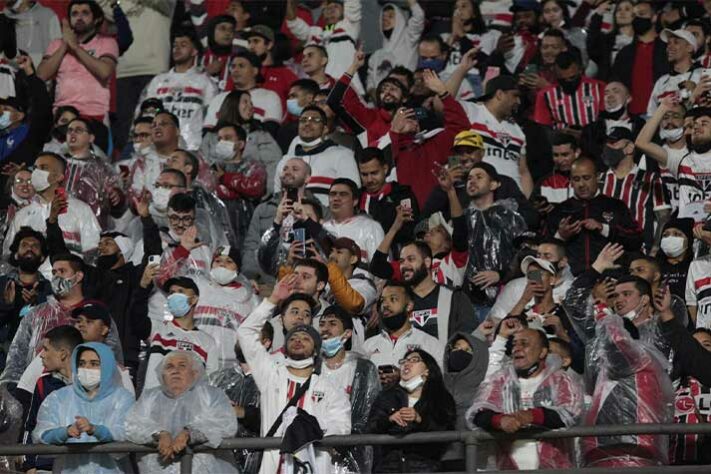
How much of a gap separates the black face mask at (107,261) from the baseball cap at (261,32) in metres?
4.15

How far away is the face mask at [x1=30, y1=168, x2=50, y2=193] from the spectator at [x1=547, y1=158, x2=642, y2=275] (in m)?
3.92

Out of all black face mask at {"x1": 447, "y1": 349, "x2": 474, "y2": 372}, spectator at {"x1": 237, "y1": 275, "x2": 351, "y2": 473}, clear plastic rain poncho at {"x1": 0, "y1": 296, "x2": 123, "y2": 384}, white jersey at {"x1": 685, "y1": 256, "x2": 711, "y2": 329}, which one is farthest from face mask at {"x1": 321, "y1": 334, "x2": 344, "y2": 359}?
white jersey at {"x1": 685, "y1": 256, "x2": 711, "y2": 329}

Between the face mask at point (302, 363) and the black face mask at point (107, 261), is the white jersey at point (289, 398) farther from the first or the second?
the black face mask at point (107, 261)

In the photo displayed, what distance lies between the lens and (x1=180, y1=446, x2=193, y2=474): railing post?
38.3 feet

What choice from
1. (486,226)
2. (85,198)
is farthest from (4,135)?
(486,226)

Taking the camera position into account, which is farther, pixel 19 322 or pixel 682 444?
pixel 19 322

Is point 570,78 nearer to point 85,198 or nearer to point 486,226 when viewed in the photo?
point 486,226

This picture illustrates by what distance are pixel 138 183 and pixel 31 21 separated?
3.53 meters

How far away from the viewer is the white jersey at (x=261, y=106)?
1769 cm

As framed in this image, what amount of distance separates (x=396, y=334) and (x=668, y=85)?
516 centimetres

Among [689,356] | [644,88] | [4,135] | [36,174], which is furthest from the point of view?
[644,88]

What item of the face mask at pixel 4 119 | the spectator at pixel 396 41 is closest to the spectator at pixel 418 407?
the face mask at pixel 4 119

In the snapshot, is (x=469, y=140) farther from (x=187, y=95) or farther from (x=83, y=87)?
(x=83, y=87)

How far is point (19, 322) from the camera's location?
48.1ft
